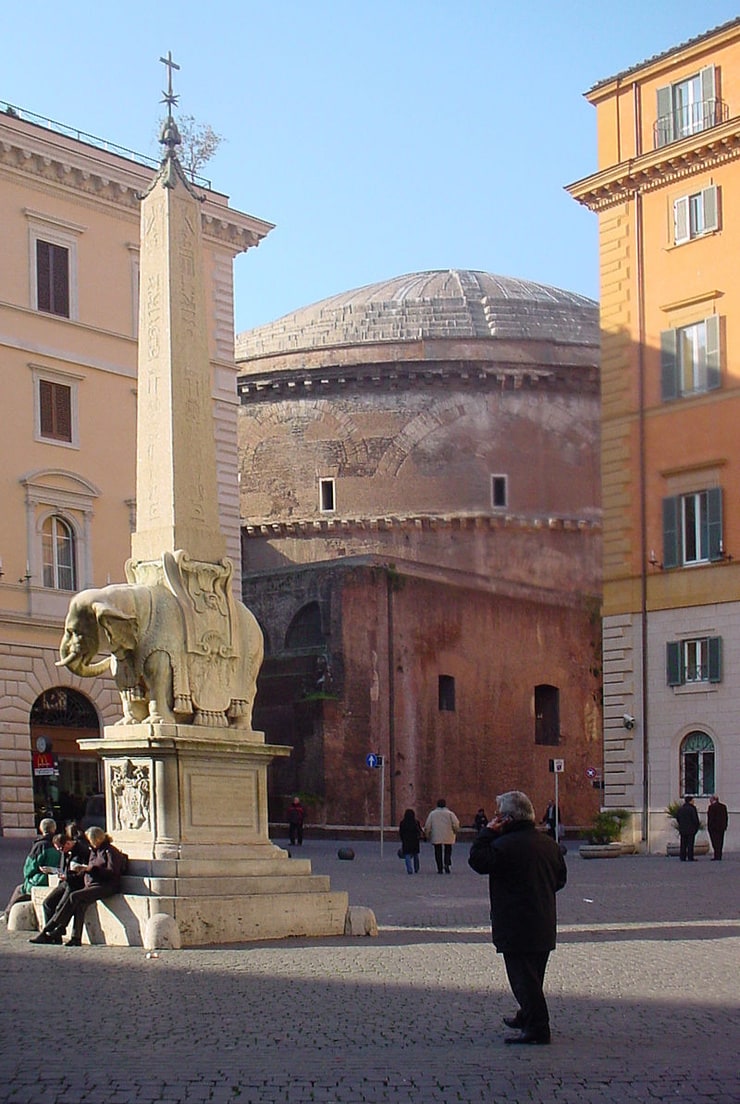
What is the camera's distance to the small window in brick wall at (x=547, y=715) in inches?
1713

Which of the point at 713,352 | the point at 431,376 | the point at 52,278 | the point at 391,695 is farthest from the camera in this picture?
the point at 431,376

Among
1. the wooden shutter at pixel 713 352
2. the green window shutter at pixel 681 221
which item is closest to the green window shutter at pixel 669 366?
the wooden shutter at pixel 713 352

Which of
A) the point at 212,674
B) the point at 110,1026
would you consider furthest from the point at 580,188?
the point at 110,1026

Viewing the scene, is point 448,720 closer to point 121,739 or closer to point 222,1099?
point 121,739

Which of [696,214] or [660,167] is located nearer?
[696,214]

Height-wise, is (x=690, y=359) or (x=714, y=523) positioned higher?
(x=690, y=359)

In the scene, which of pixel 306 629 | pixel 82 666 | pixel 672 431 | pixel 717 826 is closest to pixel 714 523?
pixel 672 431

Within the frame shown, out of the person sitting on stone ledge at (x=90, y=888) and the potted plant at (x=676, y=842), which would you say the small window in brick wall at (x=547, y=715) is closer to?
the potted plant at (x=676, y=842)

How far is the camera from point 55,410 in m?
32.1

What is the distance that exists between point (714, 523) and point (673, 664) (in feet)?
7.67

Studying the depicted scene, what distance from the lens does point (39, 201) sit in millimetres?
32219

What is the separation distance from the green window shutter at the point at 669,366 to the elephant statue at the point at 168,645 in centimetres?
1684

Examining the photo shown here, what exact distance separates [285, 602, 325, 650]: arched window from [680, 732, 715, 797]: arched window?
1187cm

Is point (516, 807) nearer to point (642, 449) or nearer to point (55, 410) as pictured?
point (642, 449)
